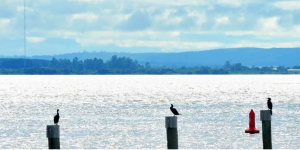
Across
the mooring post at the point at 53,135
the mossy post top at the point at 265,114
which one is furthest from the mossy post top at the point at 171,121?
the mossy post top at the point at 265,114

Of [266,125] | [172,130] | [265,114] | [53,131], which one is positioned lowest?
[266,125]

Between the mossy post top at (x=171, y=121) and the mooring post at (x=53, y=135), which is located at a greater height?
the mossy post top at (x=171, y=121)

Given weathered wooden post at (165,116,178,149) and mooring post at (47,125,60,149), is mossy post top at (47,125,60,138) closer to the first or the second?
mooring post at (47,125,60,149)

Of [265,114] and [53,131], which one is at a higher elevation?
[265,114]

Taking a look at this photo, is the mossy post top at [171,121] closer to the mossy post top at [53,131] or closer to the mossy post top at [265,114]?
the mossy post top at [53,131]

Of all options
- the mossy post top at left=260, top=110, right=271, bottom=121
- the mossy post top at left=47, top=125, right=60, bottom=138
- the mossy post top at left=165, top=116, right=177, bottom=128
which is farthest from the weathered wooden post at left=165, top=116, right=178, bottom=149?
the mossy post top at left=260, top=110, right=271, bottom=121

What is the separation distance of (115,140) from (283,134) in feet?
36.2

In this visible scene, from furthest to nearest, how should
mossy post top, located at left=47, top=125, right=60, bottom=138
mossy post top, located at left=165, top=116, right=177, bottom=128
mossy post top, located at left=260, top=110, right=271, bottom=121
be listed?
1. mossy post top, located at left=260, top=110, right=271, bottom=121
2. mossy post top, located at left=165, top=116, right=177, bottom=128
3. mossy post top, located at left=47, top=125, right=60, bottom=138

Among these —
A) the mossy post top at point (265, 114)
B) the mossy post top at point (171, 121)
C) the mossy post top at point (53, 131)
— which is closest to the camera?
the mossy post top at point (53, 131)

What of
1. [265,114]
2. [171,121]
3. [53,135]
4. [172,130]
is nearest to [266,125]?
[265,114]

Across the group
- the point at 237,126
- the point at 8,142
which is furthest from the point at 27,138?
the point at 237,126

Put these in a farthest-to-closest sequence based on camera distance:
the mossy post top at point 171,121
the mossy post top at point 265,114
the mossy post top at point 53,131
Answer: the mossy post top at point 265,114 → the mossy post top at point 171,121 → the mossy post top at point 53,131

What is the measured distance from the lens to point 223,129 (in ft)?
161

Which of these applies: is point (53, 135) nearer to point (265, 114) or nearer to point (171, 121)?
point (171, 121)
